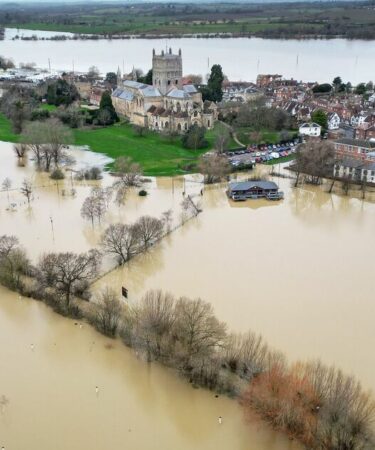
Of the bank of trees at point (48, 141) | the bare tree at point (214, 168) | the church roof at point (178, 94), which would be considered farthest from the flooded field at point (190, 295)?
the church roof at point (178, 94)

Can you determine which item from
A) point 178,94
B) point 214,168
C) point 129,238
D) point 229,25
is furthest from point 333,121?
point 229,25

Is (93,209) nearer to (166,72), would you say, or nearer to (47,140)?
(47,140)

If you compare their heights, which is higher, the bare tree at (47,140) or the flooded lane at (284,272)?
the bare tree at (47,140)

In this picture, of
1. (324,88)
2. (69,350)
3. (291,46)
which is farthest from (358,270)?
(291,46)

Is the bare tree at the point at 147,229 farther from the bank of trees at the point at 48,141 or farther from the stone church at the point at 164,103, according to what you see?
the stone church at the point at 164,103

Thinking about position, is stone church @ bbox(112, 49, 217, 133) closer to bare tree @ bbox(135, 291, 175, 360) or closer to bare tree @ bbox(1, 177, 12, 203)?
bare tree @ bbox(1, 177, 12, 203)

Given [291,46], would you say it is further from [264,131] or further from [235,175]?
[235,175]
